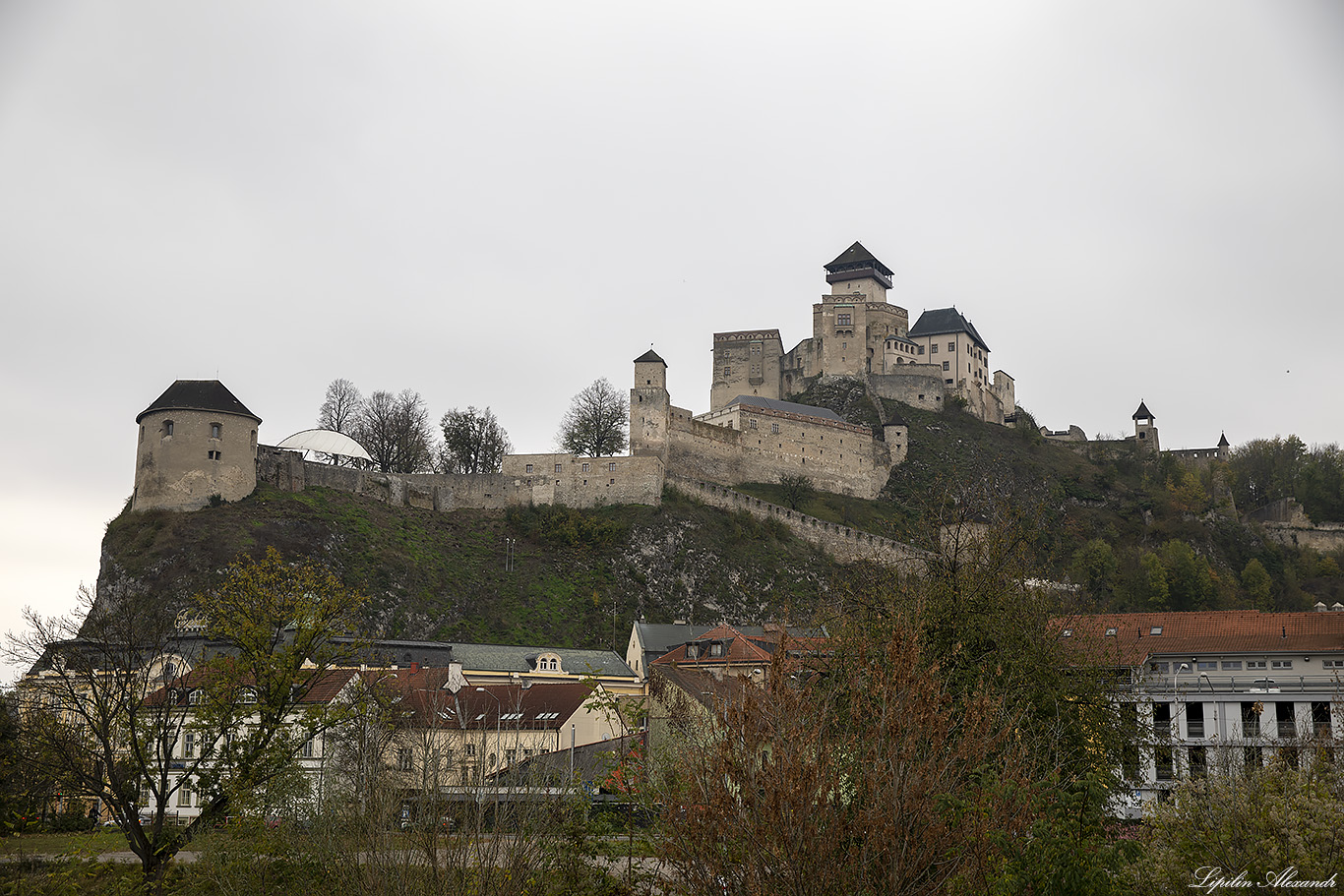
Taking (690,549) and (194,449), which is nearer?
(194,449)

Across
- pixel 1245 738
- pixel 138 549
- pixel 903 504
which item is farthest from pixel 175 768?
pixel 903 504

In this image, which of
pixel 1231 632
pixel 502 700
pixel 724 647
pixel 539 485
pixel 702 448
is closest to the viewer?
pixel 502 700

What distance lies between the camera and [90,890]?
2097cm

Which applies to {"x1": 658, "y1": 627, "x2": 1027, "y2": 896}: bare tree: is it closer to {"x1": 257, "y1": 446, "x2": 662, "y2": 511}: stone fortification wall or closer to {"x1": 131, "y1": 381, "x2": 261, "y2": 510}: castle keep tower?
{"x1": 131, "y1": 381, "x2": 261, "y2": 510}: castle keep tower

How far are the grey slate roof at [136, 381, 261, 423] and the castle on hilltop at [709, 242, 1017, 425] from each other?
4641 centimetres

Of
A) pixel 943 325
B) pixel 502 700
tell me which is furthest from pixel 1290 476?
pixel 502 700

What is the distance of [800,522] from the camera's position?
74625 millimetres

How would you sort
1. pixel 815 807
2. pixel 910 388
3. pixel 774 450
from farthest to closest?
pixel 910 388 → pixel 774 450 → pixel 815 807

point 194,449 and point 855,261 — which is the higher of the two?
point 855,261

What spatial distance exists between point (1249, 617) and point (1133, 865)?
107ft

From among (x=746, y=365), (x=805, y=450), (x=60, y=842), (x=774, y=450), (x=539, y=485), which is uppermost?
(x=746, y=365)

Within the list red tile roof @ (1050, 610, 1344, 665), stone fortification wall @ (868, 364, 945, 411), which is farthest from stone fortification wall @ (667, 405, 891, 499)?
red tile roof @ (1050, 610, 1344, 665)

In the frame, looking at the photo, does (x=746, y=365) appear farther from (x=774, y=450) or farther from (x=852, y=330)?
(x=774, y=450)

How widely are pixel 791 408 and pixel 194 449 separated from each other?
151ft
